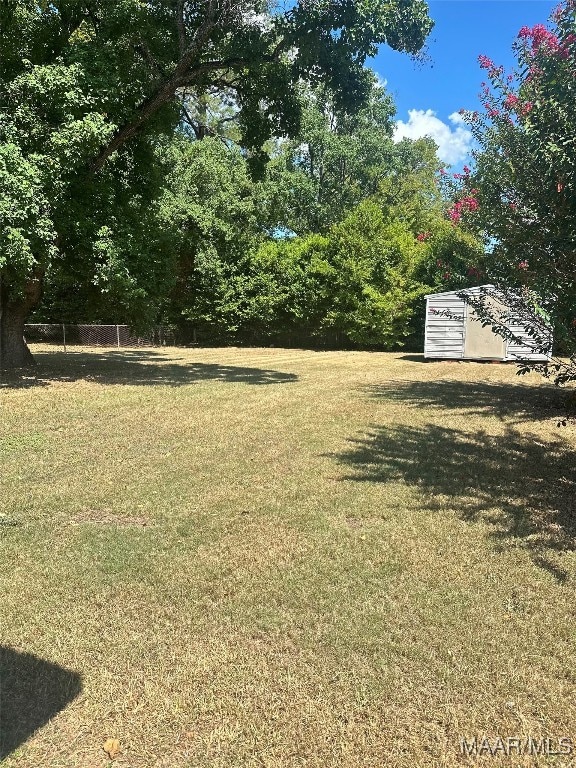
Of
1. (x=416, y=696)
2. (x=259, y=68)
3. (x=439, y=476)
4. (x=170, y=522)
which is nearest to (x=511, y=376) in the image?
(x=259, y=68)

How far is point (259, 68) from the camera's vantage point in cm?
1170

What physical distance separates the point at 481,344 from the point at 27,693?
67.4 feet

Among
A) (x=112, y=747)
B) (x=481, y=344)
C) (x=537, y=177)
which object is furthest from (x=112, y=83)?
(x=481, y=344)

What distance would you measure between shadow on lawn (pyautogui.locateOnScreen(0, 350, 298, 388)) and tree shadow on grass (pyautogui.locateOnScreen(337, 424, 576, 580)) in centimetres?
608

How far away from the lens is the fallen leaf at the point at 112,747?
197 centimetres

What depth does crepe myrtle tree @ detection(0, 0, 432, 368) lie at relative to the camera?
31.9 ft

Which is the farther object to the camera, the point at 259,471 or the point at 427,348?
the point at 427,348

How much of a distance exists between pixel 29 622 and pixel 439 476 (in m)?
3.89

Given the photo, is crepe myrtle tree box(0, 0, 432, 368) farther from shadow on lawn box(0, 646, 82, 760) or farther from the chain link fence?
the chain link fence

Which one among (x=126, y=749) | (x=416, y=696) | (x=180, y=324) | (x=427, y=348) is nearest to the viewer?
(x=126, y=749)

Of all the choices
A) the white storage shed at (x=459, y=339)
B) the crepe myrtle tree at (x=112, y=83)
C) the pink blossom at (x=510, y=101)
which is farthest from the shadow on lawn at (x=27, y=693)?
the white storage shed at (x=459, y=339)

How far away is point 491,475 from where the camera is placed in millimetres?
5547

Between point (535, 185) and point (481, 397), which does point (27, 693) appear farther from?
point (481, 397)

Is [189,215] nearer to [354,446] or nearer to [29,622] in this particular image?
[354,446]
